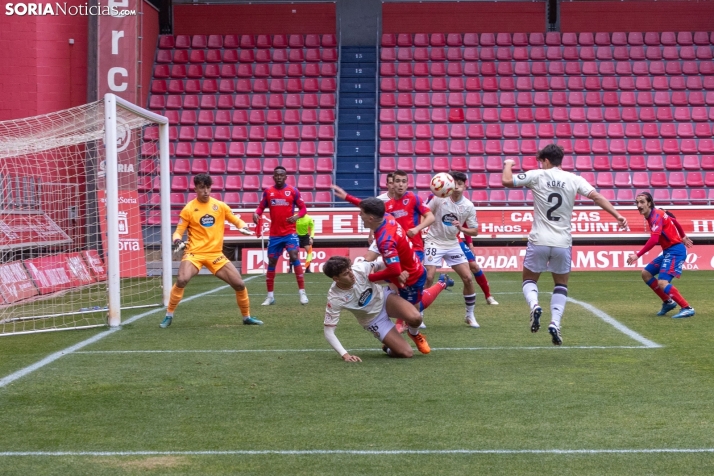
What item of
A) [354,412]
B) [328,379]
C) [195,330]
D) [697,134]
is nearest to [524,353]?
[328,379]

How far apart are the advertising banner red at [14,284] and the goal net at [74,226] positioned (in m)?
0.03

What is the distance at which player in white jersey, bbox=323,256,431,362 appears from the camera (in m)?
8.38

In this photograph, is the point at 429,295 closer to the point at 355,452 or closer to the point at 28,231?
the point at 355,452

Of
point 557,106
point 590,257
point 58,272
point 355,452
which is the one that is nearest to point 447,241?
point 355,452

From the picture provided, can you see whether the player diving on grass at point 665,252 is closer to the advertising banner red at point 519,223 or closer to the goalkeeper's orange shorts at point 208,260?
the goalkeeper's orange shorts at point 208,260

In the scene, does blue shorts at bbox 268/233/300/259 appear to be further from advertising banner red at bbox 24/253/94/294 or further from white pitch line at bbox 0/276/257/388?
advertising banner red at bbox 24/253/94/294

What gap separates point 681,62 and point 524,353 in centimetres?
2533

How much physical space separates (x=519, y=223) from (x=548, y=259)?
53.5 ft

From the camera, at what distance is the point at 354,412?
6500mm

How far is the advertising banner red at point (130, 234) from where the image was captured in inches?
779

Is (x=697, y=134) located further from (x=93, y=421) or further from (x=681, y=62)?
(x=93, y=421)

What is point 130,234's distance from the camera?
21.1 m

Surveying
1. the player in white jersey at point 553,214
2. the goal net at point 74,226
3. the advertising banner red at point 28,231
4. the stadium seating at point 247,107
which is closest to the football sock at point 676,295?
the player in white jersey at point 553,214

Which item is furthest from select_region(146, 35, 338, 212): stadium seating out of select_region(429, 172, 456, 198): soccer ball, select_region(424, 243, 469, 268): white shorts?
select_region(429, 172, 456, 198): soccer ball
